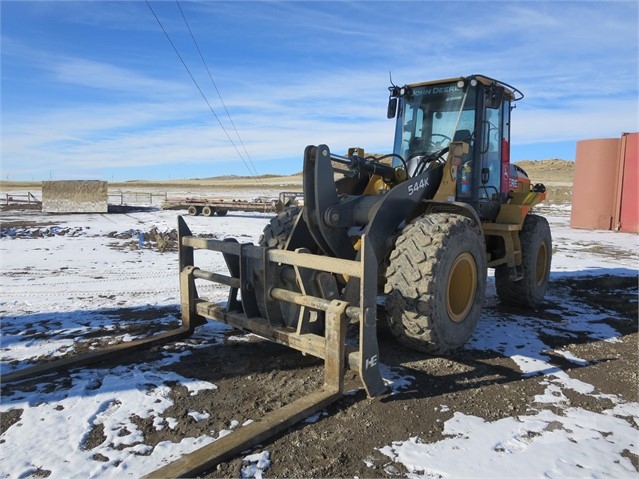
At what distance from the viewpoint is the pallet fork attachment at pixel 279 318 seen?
119 inches

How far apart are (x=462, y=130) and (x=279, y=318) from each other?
311 cm

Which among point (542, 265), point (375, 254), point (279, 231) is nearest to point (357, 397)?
point (375, 254)

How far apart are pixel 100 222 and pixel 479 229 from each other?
50.7 ft

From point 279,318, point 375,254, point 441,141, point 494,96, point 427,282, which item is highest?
point 494,96

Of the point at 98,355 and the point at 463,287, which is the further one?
the point at 463,287

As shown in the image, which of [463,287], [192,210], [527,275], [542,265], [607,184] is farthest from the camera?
[192,210]

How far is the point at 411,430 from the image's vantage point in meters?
3.32

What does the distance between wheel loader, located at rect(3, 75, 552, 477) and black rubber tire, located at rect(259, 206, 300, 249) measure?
0.01 m

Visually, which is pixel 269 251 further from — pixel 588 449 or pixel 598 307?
pixel 598 307

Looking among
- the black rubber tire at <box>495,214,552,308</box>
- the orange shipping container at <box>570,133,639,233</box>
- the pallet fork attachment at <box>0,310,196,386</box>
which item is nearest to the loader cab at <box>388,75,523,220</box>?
the black rubber tire at <box>495,214,552,308</box>

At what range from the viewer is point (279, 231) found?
504 centimetres

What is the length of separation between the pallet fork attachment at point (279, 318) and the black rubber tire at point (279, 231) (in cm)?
36

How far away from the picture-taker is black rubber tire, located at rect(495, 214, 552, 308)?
6.65 metres

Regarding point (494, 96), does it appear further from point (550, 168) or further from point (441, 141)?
point (550, 168)
